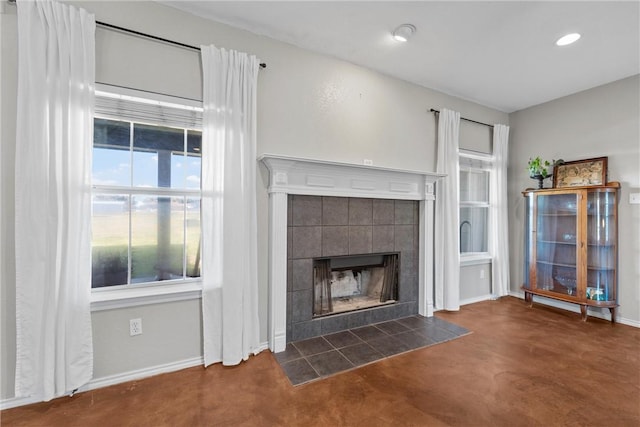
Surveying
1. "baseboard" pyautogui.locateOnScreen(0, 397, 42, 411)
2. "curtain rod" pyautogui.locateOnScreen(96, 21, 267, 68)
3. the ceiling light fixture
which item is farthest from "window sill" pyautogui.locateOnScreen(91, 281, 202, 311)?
the ceiling light fixture

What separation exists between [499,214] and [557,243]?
28.7 inches

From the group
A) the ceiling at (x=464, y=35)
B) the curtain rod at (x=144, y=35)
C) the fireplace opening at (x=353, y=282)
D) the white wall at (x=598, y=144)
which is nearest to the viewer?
the curtain rod at (x=144, y=35)

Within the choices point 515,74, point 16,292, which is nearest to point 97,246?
point 16,292

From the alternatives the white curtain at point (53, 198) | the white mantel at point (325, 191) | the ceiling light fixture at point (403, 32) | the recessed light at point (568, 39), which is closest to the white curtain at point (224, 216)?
the white mantel at point (325, 191)

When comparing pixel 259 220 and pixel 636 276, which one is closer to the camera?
pixel 259 220

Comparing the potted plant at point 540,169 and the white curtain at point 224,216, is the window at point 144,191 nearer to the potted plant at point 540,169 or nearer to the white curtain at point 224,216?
the white curtain at point 224,216

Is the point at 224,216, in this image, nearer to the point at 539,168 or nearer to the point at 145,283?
the point at 145,283

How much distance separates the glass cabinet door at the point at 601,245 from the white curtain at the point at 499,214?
894 mm

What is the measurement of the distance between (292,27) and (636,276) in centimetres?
448

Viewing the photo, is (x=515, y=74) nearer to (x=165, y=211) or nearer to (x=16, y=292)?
(x=165, y=211)

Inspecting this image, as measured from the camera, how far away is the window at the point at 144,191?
2016 millimetres

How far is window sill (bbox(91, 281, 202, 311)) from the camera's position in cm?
191

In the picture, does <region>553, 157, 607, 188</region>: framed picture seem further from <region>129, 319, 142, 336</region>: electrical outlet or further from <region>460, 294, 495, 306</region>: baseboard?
<region>129, 319, 142, 336</region>: electrical outlet

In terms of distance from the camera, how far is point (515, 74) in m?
3.08
